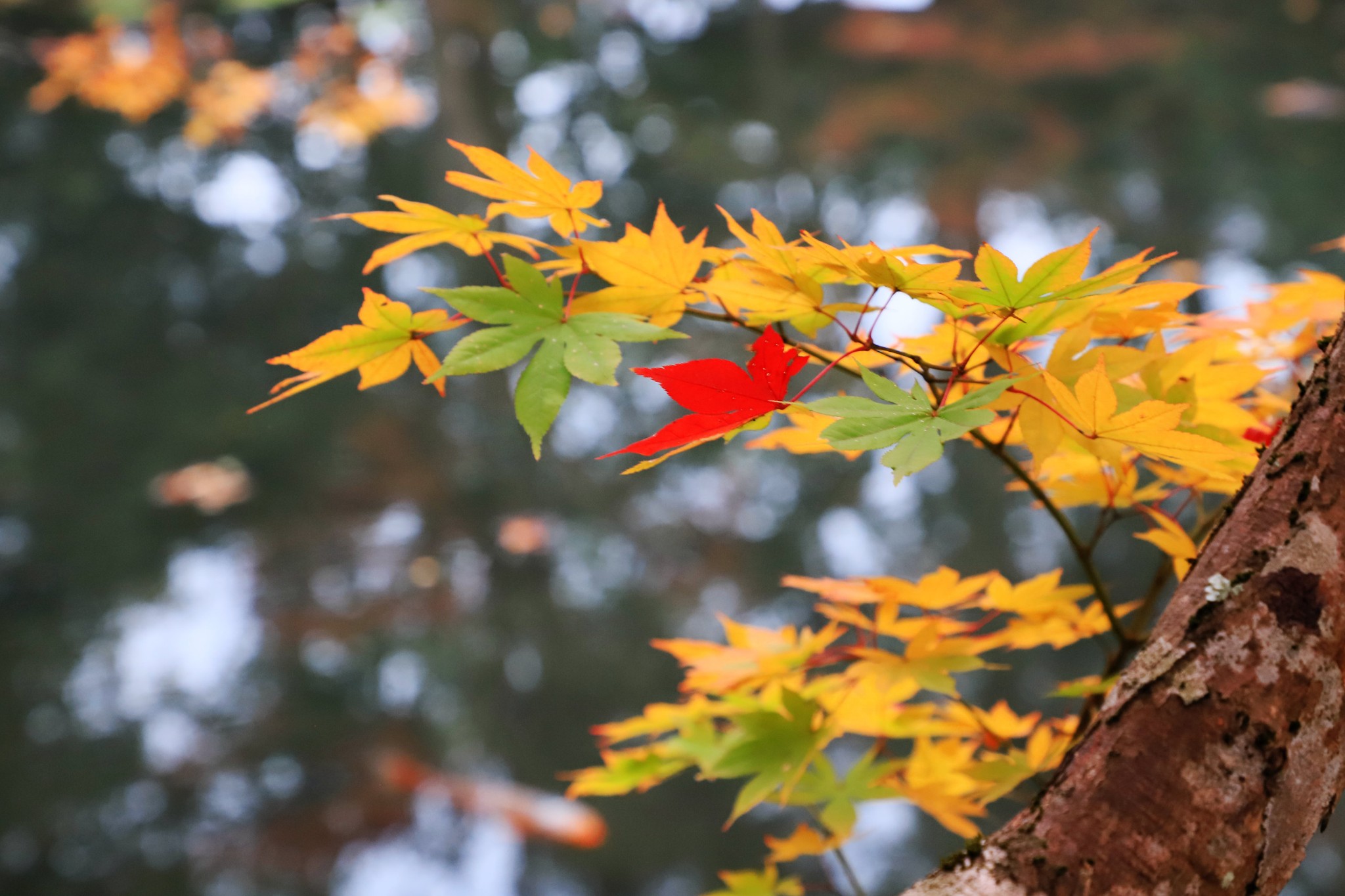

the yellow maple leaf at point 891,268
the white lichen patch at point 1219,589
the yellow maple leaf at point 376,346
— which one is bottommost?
the white lichen patch at point 1219,589

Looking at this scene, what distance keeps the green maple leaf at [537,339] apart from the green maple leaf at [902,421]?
0.07 m

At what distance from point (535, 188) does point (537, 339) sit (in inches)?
2.8

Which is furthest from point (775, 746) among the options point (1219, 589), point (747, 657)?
point (1219, 589)

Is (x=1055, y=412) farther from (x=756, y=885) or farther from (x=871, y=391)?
(x=756, y=885)

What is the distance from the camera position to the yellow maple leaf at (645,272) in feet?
1.24

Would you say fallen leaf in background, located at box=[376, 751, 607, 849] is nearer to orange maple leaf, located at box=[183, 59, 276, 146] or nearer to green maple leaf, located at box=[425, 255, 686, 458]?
green maple leaf, located at box=[425, 255, 686, 458]

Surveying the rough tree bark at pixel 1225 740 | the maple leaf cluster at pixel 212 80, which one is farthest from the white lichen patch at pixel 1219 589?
the maple leaf cluster at pixel 212 80

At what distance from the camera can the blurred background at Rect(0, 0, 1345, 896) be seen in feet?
6.83

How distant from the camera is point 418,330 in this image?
0.40m

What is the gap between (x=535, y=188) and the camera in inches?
14.6

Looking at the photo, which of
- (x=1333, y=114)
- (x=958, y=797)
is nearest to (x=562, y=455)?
(x=958, y=797)

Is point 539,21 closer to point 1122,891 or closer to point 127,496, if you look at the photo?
point 127,496

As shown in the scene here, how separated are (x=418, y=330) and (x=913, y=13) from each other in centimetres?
317

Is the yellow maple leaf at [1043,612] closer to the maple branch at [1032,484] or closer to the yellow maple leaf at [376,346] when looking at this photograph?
the maple branch at [1032,484]
